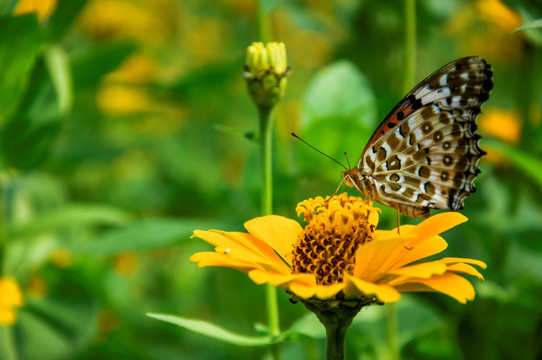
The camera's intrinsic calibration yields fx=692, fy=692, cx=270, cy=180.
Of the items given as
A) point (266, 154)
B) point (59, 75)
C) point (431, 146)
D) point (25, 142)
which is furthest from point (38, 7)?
point (431, 146)

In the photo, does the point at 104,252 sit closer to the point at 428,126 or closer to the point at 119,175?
the point at 428,126

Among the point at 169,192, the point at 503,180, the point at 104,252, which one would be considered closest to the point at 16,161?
the point at 104,252

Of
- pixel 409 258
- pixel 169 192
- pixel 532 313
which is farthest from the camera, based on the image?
pixel 169 192

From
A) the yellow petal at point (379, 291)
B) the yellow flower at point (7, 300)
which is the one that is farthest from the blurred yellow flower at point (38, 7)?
the yellow petal at point (379, 291)

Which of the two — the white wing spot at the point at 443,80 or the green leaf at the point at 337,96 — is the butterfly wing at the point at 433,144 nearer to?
the white wing spot at the point at 443,80

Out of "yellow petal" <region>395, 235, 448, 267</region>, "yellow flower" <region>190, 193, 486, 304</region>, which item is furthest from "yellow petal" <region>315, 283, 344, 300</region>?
"yellow petal" <region>395, 235, 448, 267</region>

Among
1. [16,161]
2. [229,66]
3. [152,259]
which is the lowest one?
[152,259]

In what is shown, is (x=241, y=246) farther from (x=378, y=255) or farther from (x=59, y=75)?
(x=59, y=75)
